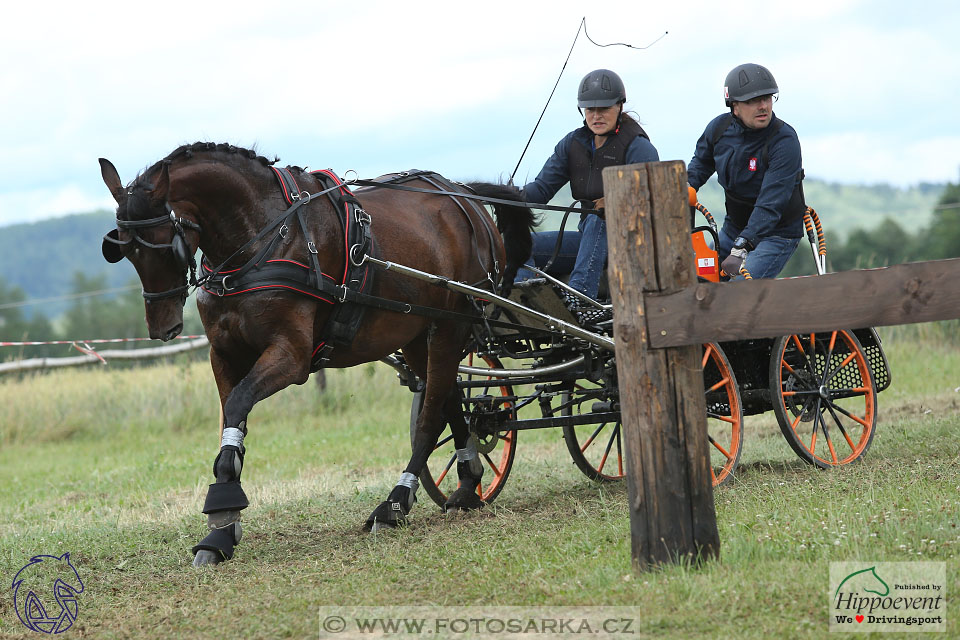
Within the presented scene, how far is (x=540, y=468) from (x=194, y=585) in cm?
406

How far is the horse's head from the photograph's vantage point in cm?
492

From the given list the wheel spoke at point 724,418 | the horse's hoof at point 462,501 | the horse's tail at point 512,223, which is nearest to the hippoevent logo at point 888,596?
the wheel spoke at point 724,418

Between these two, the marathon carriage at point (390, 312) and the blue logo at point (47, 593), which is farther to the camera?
the marathon carriage at point (390, 312)

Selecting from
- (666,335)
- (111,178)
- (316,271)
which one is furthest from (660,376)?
(111,178)

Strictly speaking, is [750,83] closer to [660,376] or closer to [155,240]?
[660,376]

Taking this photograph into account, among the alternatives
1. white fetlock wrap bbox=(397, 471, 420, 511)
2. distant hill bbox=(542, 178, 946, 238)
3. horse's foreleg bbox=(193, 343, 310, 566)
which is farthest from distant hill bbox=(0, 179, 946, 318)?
horse's foreleg bbox=(193, 343, 310, 566)

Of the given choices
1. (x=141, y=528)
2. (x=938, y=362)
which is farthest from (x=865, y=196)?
(x=141, y=528)

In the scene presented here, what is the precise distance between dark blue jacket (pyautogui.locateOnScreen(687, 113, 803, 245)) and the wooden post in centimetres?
266

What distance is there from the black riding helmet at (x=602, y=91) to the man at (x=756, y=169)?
0.73m

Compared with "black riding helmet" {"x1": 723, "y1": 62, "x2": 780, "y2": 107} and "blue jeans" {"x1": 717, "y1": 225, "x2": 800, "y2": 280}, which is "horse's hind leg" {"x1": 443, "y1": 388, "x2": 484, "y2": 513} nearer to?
"blue jeans" {"x1": 717, "y1": 225, "x2": 800, "y2": 280}

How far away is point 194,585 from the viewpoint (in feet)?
15.2

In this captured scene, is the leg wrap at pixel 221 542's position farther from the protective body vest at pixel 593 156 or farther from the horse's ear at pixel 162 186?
the protective body vest at pixel 593 156

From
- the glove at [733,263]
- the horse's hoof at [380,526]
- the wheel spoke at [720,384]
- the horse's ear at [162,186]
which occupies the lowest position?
the horse's hoof at [380,526]

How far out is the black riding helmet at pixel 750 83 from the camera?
6.47 m
